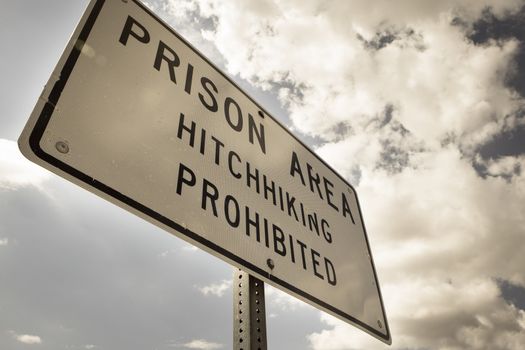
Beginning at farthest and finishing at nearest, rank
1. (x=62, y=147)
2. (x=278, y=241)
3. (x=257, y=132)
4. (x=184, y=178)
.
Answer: (x=257, y=132)
(x=278, y=241)
(x=184, y=178)
(x=62, y=147)

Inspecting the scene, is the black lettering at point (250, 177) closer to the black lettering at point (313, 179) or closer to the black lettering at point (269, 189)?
the black lettering at point (269, 189)

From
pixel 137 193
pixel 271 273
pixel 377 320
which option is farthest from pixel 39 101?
pixel 377 320

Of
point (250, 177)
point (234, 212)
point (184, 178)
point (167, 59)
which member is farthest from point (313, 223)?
point (167, 59)

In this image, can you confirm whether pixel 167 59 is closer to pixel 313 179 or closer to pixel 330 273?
pixel 313 179

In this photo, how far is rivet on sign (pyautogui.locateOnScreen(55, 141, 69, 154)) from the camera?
0.98 metres

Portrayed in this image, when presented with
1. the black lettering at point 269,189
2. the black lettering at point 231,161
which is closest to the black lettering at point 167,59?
the black lettering at point 231,161

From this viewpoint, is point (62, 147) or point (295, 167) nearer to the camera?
point (62, 147)

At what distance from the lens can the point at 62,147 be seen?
99 centimetres

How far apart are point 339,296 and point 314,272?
0.20 m

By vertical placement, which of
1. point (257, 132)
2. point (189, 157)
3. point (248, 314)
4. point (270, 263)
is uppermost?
point (257, 132)

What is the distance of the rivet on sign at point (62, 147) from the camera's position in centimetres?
98

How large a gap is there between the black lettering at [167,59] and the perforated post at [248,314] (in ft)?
2.97

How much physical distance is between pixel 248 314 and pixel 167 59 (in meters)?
1.12

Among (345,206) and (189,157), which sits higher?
(345,206)
